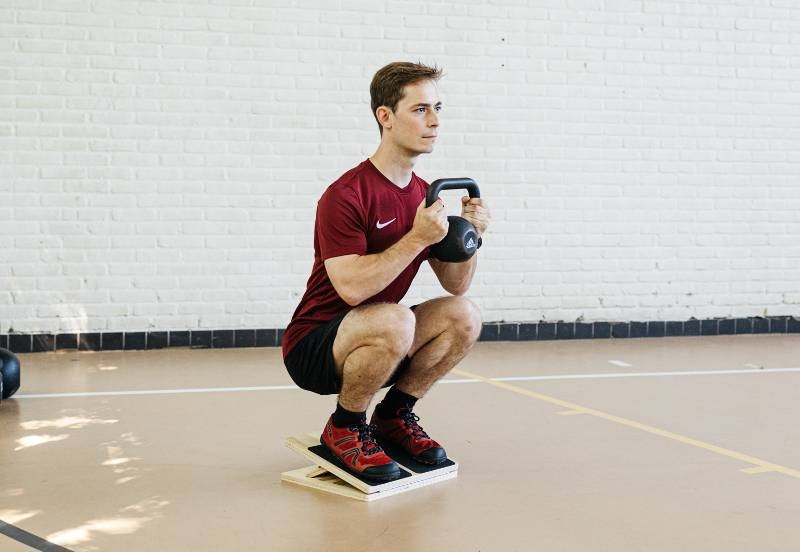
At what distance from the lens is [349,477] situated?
3.15 metres

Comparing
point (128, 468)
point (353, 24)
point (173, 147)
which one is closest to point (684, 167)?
point (353, 24)

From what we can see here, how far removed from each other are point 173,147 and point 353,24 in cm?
137

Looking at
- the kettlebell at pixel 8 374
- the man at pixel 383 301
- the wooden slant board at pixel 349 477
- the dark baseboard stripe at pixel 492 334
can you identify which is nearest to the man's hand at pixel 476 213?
the man at pixel 383 301

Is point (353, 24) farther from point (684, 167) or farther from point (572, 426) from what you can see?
point (572, 426)

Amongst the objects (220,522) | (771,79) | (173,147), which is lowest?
(220,522)

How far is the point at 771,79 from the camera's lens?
6832 mm

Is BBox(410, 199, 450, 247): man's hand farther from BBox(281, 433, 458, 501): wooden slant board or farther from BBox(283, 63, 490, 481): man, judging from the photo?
BBox(281, 433, 458, 501): wooden slant board

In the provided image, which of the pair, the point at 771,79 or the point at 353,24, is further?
the point at 771,79

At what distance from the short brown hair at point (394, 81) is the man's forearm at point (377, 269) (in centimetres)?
50

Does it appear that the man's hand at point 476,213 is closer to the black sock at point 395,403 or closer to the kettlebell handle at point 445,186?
the kettlebell handle at point 445,186

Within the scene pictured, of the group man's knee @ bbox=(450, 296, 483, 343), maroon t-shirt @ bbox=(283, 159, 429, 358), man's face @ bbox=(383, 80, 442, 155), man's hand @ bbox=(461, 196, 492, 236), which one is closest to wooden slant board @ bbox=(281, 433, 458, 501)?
maroon t-shirt @ bbox=(283, 159, 429, 358)

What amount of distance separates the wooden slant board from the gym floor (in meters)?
0.04

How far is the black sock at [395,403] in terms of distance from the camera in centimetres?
344

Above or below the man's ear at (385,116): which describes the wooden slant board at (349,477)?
below
